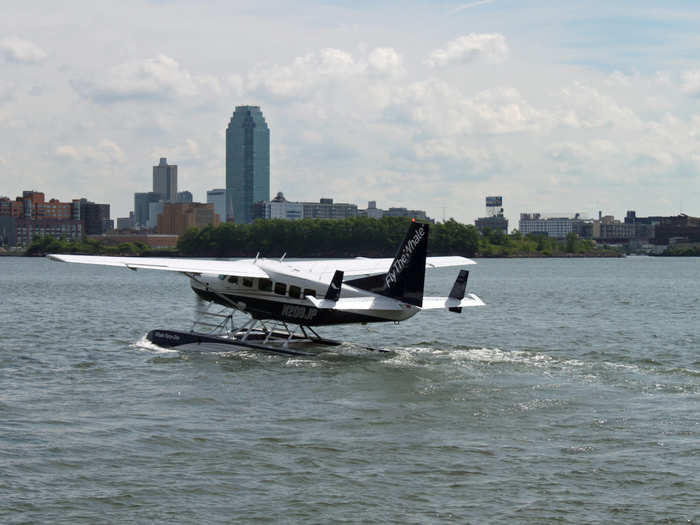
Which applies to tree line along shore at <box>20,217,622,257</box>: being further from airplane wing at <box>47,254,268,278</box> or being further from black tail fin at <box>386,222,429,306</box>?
black tail fin at <box>386,222,429,306</box>

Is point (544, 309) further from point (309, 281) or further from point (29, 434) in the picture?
point (29, 434)

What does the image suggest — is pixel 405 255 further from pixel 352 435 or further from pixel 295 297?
pixel 352 435

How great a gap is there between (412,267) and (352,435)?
7.85 meters

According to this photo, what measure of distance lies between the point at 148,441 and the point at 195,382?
4.95m

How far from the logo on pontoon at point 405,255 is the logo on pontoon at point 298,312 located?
2193 mm

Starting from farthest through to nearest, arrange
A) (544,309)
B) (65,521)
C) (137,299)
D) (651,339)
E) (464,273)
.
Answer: (137,299)
(544,309)
(651,339)
(464,273)
(65,521)

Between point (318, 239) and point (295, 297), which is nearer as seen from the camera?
point (295, 297)

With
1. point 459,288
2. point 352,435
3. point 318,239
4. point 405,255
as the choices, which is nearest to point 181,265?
point 405,255

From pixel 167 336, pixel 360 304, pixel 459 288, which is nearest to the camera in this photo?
pixel 360 304

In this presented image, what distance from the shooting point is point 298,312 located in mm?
21938

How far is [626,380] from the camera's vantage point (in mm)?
18406

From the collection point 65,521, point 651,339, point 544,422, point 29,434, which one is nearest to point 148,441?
point 29,434

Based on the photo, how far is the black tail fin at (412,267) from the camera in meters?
20.7

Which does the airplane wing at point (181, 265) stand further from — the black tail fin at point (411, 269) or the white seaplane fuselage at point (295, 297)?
the black tail fin at point (411, 269)
